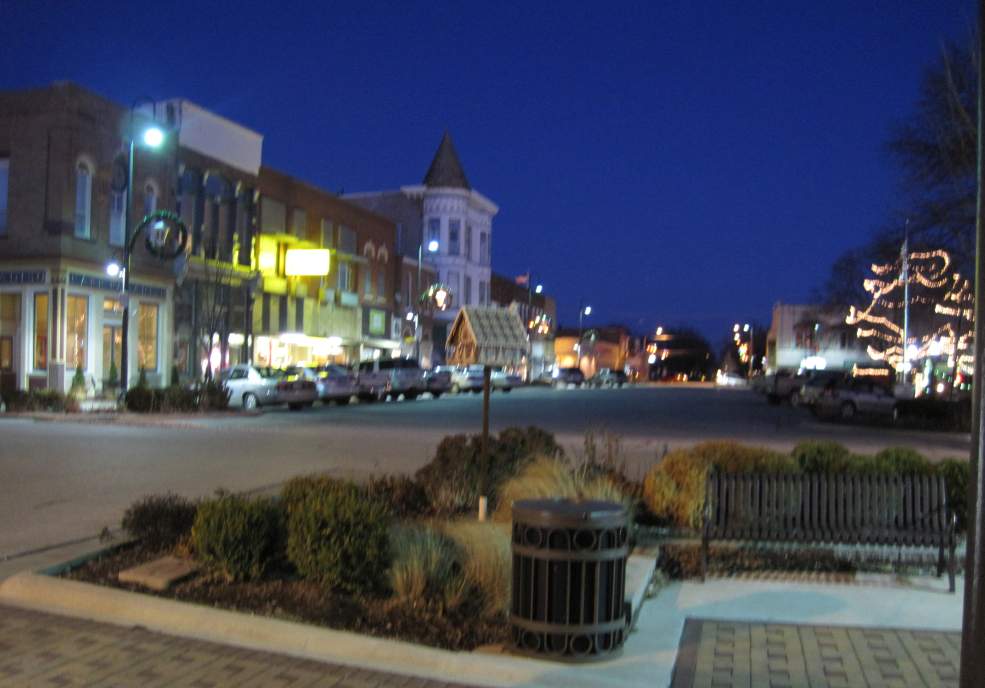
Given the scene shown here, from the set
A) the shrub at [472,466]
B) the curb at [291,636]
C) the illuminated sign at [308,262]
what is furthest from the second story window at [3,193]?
the curb at [291,636]

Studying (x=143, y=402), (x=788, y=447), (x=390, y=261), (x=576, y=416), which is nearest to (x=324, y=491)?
(x=788, y=447)

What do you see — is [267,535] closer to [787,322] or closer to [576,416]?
[576,416]

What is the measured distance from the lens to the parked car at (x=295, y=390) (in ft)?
116

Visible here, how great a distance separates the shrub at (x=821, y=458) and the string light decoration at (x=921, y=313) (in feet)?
85.5

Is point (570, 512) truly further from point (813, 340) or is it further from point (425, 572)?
point (813, 340)

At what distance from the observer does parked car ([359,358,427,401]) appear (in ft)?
141

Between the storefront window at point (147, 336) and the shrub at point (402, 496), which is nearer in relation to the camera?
the shrub at point (402, 496)

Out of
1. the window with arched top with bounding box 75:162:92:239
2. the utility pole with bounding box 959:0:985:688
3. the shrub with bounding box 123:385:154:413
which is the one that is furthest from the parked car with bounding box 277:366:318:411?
the utility pole with bounding box 959:0:985:688

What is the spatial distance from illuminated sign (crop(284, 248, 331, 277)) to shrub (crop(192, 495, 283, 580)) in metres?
42.3

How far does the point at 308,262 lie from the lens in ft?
164

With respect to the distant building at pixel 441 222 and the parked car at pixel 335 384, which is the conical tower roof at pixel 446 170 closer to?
the distant building at pixel 441 222

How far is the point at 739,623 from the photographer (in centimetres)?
767

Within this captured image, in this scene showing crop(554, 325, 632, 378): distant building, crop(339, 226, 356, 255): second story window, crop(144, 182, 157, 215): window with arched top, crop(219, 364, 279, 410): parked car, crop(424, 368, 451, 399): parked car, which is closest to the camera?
crop(219, 364, 279, 410): parked car

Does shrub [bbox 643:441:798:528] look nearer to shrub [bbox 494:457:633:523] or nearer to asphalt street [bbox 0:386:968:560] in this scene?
shrub [bbox 494:457:633:523]
